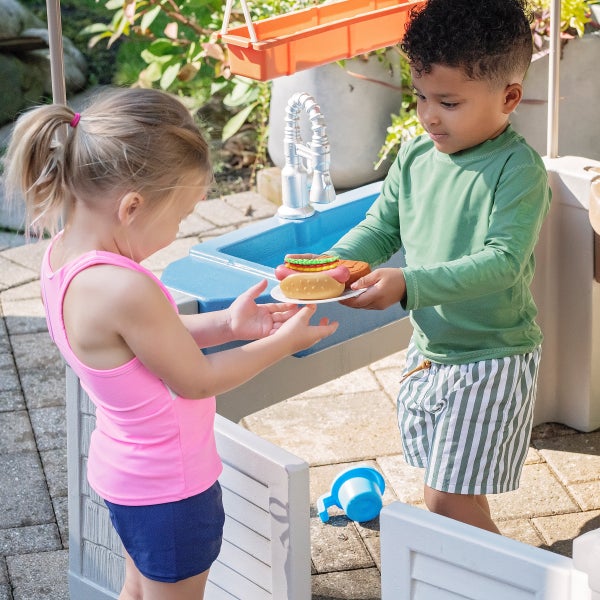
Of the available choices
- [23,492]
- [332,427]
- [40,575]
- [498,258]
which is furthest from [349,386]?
[498,258]

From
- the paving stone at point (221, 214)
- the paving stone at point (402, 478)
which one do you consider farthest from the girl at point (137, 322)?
the paving stone at point (221, 214)

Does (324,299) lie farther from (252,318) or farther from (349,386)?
(349,386)

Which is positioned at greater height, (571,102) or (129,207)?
(129,207)

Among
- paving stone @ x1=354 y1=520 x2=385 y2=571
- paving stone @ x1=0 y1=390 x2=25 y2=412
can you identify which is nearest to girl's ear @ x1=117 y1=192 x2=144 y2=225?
paving stone @ x1=354 y1=520 x2=385 y2=571

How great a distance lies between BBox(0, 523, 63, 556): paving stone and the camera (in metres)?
2.57

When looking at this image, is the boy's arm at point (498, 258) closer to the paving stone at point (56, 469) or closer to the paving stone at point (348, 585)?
the paving stone at point (348, 585)

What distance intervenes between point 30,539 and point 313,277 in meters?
1.18

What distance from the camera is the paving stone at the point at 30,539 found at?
2.57m

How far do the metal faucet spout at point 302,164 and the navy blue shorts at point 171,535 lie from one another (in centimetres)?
111

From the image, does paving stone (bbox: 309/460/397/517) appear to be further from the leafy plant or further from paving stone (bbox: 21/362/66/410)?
the leafy plant

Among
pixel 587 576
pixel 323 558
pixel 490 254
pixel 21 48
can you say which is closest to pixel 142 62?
pixel 21 48

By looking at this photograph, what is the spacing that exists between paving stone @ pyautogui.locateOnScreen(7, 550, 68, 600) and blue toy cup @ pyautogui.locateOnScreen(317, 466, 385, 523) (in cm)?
60

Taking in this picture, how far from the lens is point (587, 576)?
1.29 meters

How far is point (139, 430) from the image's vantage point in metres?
1.64
